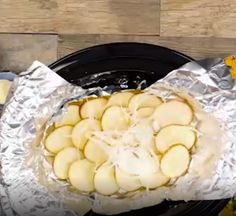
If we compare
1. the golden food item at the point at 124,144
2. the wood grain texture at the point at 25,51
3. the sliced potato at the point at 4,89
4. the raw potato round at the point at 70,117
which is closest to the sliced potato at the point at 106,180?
the golden food item at the point at 124,144

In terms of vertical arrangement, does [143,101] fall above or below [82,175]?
above

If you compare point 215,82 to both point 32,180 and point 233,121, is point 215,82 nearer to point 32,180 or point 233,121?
point 233,121

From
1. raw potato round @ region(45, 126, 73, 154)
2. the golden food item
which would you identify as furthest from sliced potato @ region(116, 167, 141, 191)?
raw potato round @ region(45, 126, 73, 154)

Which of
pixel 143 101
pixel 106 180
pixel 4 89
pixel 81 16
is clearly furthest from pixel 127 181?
pixel 81 16

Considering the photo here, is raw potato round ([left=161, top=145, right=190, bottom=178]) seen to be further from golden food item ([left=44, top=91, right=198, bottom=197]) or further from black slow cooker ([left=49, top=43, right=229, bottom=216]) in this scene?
black slow cooker ([left=49, top=43, right=229, bottom=216])

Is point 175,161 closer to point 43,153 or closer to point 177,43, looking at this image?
point 43,153

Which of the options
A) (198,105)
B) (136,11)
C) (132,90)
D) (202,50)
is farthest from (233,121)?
(136,11)
